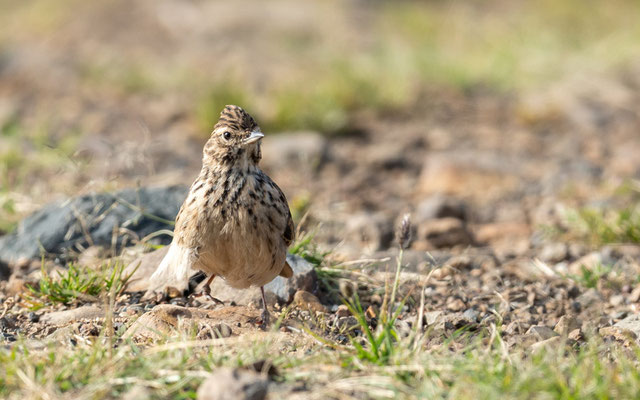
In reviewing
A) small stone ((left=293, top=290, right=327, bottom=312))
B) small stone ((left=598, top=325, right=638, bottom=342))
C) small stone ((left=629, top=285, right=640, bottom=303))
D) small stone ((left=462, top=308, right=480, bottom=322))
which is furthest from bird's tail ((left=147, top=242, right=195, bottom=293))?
small stone ((left=629, top=285, right=640, bottom=303))

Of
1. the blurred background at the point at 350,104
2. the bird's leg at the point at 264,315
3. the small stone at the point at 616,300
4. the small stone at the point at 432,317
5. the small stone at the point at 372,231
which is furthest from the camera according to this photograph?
the blurred background at the point at 350,104

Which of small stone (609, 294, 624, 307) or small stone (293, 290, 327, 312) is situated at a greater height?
small stone (293, 290, 327, 312)

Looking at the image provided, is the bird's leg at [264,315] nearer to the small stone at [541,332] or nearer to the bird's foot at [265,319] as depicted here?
the bird's foot at [265,319]

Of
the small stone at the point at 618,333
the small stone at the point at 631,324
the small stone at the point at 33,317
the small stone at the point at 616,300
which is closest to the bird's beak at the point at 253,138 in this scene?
the small stone at the point at 33,317

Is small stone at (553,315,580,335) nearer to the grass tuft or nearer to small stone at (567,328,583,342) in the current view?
small stone at (567,328,583,342)

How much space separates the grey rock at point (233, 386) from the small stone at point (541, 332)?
1922 mm

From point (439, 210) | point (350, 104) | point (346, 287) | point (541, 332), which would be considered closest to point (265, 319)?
point (346, 287)

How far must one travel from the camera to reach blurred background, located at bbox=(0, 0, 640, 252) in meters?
8.58

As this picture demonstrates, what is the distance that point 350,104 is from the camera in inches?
451

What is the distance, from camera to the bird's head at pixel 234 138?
4777 millimetres

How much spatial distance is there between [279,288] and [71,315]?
4.50 ft

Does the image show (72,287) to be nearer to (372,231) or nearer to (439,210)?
(372,231)

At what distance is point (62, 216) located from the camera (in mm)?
6195

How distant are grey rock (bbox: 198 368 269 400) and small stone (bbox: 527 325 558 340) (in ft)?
6.31
